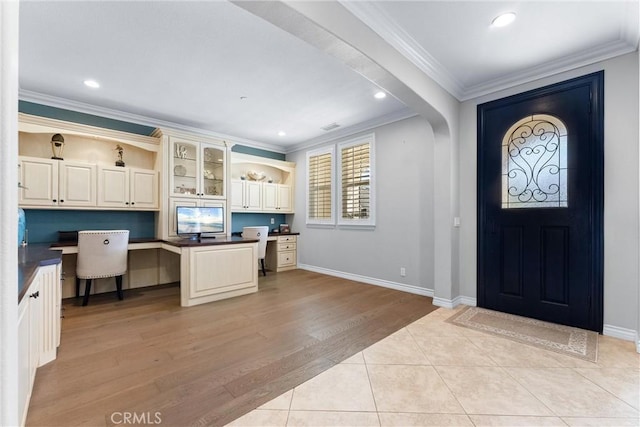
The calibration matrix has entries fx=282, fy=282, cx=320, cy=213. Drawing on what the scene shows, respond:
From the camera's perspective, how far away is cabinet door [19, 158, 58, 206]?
133 inches

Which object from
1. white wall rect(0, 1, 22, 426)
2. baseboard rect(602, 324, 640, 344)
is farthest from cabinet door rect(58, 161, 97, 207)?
baseboard rect(602, 324, 640, 344)

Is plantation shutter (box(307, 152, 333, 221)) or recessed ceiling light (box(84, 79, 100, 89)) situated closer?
recessed ceiling light (box(84, 79, 100, 89))

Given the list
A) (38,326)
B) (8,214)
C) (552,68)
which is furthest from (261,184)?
(8,214)

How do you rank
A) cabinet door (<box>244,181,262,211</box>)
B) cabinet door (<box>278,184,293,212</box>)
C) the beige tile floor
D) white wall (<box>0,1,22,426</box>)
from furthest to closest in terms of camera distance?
cabinet door (<box>278,184,293,212</box>), cabinet door (<box>244,181,262,211</box>), the beige tile floor, white wall (<box>0,1,22,426</box>)

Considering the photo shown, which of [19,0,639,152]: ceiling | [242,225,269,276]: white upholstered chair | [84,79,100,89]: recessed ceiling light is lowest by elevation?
[242,225,269,276]: white upholstered chair

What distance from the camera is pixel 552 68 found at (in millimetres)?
2875

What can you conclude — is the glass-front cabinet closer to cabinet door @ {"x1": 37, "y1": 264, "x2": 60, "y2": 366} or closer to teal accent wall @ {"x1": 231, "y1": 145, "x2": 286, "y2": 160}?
teal accent wall @ {"x1": 231, "y1": 145, "x2": 286, "y2": 160}

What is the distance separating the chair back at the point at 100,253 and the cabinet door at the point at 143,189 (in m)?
0.80

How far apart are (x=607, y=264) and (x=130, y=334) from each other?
450 centimetres

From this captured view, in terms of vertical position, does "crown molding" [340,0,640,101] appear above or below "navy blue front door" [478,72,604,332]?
above

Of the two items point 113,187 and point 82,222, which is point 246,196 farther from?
point 82,222

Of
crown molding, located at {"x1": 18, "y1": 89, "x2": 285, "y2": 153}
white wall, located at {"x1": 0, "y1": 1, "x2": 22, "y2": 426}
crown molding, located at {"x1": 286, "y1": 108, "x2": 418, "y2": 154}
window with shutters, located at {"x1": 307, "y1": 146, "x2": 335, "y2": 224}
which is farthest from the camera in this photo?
window with shutters, located at {"x1": 307, "y1": 146, "x2": 335, "y2": 224}

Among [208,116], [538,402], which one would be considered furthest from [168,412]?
[208,116]

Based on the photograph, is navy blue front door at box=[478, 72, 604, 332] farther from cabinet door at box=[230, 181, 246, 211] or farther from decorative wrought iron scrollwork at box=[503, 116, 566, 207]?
cabinet door at box=[230, 181, 246, 211]
